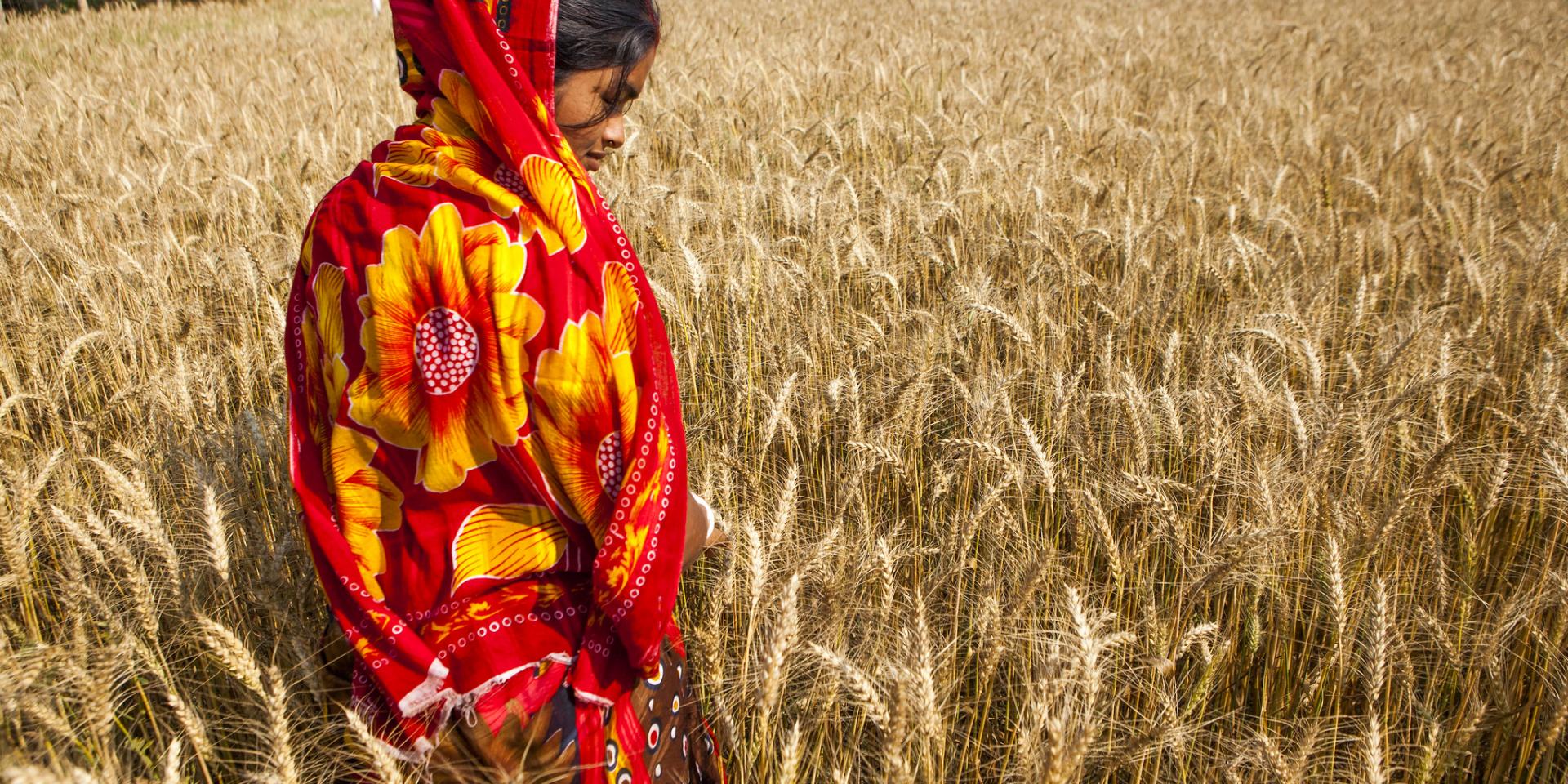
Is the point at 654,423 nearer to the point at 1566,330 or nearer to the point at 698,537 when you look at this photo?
the point at 698,537

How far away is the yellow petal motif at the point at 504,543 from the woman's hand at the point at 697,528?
22 centimetres

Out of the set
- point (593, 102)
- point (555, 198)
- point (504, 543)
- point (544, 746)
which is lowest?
point (544, 746)

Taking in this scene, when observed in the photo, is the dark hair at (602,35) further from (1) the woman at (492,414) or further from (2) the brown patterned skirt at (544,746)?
(2) the brown patterned skirt at (544,746)

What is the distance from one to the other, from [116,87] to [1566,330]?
764 cm

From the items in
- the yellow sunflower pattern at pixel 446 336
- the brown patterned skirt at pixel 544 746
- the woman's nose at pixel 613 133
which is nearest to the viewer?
the yellow sunflower pattern at pixel 446 336

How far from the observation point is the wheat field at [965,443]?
4.66 feet

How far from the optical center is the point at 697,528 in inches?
55.3

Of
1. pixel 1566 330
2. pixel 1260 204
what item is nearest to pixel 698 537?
pixel 1566 330

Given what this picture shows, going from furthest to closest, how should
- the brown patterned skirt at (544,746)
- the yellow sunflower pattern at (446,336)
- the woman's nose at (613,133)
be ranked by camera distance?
the woman's nose at (613,133) → the brown patterned skirt at (544,746) → the yellow sunflower pattern at (446,336)

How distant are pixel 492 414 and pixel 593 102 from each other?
1.51 ft

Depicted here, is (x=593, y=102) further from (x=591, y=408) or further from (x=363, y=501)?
(x=363, y=501)

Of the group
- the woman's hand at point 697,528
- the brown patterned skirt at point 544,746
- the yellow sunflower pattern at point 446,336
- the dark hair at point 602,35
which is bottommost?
the brown patterned skirt at point 544,746

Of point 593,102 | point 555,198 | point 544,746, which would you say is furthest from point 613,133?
point 544,746

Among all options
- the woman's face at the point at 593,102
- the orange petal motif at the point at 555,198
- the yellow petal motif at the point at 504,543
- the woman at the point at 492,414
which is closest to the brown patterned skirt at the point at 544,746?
the woman at the point at 492,414
